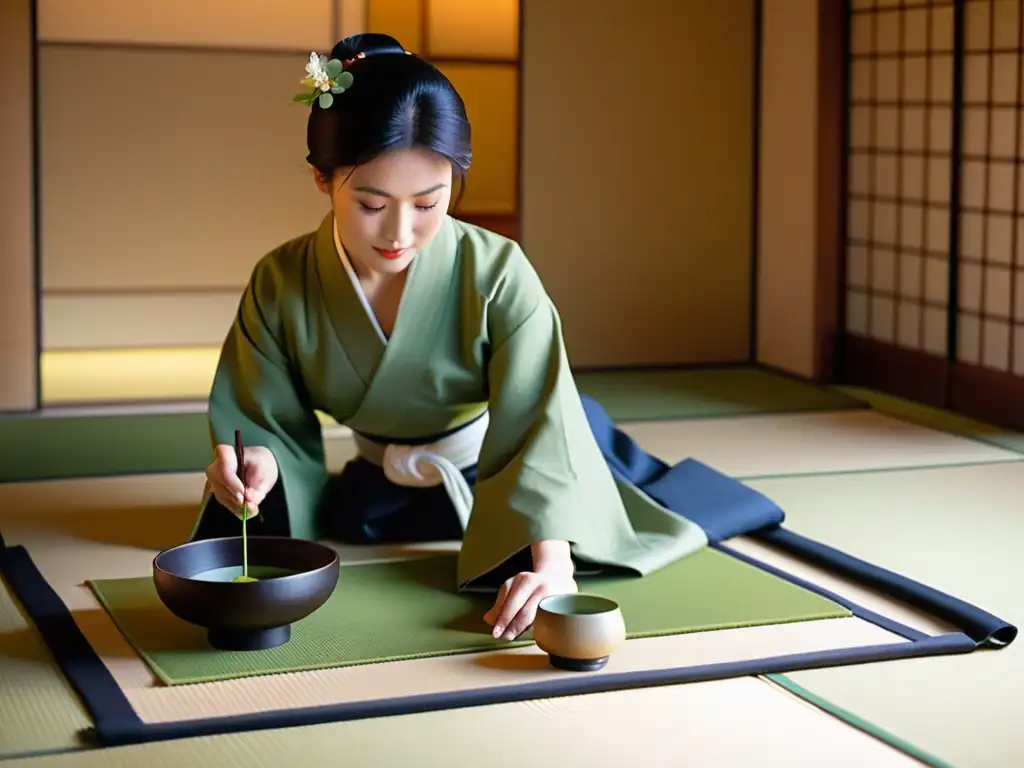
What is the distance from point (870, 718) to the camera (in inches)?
93.1

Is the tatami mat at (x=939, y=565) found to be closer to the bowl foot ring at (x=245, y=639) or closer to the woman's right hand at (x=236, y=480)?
the bowl foot ring at (x=245, y=639)

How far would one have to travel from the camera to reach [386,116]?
112 inches

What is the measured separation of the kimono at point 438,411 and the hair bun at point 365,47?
1.26 ft

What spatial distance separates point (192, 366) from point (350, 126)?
335 centimetres

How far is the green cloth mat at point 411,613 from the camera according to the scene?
262cm

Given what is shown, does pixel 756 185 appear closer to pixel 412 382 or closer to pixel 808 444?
pixel 808 444

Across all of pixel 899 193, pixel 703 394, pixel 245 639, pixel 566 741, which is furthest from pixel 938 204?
pixel 566 741

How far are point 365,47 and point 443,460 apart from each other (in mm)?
900

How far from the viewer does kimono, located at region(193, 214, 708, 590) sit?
3025 mm

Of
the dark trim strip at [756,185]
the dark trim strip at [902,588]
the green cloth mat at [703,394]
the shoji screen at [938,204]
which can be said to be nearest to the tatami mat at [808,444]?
the green cloth mat at [703,394]

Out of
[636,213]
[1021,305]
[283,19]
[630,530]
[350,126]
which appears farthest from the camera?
[636,213]

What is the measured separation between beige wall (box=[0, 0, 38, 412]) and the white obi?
7.13 ft

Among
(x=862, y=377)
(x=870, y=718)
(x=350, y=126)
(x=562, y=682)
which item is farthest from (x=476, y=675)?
(x=862, y=377)

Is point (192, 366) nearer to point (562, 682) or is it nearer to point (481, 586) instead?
point (481, 586)
